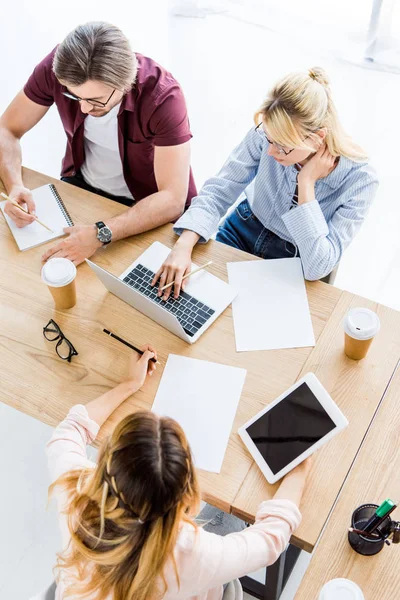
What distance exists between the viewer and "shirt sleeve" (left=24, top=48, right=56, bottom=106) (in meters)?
1.85

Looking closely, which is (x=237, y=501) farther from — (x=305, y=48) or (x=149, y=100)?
(x=305, y=48)

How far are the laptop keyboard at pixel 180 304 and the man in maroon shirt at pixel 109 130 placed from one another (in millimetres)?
143

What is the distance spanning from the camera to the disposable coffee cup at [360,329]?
1326mm

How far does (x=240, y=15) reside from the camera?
372 centimetres

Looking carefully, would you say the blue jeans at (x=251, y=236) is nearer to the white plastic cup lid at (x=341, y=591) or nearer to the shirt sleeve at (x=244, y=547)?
the shirt sleeve at (x=244, y=547)

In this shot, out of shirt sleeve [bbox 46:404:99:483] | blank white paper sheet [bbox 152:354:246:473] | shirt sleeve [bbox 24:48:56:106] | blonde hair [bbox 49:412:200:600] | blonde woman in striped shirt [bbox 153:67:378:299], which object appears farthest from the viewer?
shirt sleeve [bbox 24:48:56:106]

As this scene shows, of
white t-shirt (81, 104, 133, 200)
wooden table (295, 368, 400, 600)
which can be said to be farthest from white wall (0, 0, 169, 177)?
wooden table (295, 368, 400, 600)

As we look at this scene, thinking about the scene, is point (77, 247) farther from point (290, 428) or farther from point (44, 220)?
point (290, 428)

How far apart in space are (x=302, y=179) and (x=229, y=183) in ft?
0.86

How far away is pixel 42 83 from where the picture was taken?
189 centimetres

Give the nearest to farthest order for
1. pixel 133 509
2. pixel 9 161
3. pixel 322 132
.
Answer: pixel 133 509, pixel 322 132, pixel 9 161

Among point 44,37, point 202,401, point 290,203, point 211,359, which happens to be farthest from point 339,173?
point 44,37

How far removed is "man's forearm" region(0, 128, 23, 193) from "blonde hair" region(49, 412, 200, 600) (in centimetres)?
110

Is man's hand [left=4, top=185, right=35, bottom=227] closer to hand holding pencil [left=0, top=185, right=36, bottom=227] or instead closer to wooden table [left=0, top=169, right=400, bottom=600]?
hand holding pencil [left=0, top=185, right=36, bottom=227]
